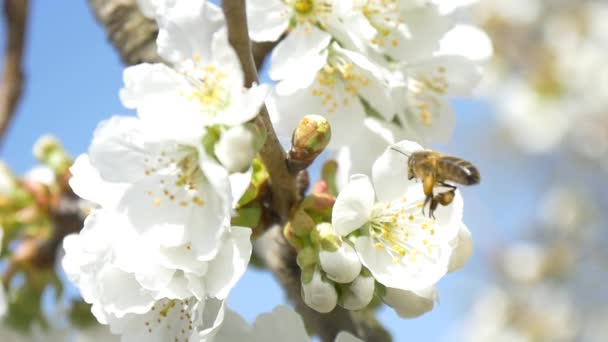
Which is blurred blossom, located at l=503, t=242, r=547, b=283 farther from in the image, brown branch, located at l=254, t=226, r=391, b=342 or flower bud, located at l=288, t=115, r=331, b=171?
flower bud, located at l=288, t=115, r=331, b=171

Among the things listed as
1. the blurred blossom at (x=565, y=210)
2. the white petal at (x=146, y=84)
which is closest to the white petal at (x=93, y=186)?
the white petal at (x=146, y=84)

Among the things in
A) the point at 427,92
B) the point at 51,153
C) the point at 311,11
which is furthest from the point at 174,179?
the point at 51,153

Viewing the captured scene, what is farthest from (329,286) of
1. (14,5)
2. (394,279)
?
(14,5)

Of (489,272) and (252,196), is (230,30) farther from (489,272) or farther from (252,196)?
(489,272)

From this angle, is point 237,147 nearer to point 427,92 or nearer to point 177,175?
point 177,175

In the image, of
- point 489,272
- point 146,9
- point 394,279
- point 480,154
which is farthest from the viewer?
point 480,154

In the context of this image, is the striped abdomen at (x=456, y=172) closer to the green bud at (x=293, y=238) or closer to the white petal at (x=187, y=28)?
the green bud at (x=293, y=238)

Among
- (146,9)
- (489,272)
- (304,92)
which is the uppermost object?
(146,9)
